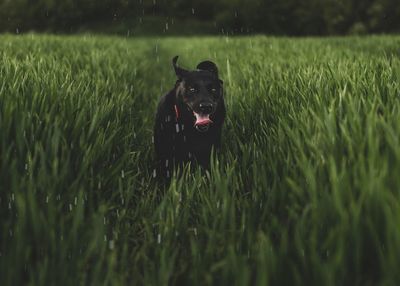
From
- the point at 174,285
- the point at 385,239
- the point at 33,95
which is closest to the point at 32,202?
the point at 174,285

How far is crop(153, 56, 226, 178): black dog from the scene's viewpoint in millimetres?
2801

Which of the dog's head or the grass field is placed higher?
the dog's head

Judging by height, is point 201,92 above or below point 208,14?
below

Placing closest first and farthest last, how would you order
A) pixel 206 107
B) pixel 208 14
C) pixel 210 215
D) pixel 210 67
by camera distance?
1. pixel 210 215
2. pixel 206 107
3. pixel 210 67
4. pixel 208 14

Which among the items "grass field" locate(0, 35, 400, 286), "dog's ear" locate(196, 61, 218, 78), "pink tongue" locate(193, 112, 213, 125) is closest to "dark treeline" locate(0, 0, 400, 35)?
"dog's ear" locate(196, 61, 218, 78)

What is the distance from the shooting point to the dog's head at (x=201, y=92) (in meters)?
2.75

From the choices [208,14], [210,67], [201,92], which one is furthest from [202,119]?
[208,14]

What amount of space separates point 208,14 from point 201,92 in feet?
149

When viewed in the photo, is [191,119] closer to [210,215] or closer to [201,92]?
[201,92]

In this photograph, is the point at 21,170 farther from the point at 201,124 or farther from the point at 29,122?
the point at 201,124

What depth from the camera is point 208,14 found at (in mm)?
46656

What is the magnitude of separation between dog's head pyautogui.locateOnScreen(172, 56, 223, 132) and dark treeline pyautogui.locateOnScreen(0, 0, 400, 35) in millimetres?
36391

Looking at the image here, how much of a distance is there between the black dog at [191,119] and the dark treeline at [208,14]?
36.3 m

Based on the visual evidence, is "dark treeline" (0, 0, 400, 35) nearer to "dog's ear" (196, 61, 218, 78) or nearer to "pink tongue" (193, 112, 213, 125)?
"dog's ear" (196, 61, 218, 78)
